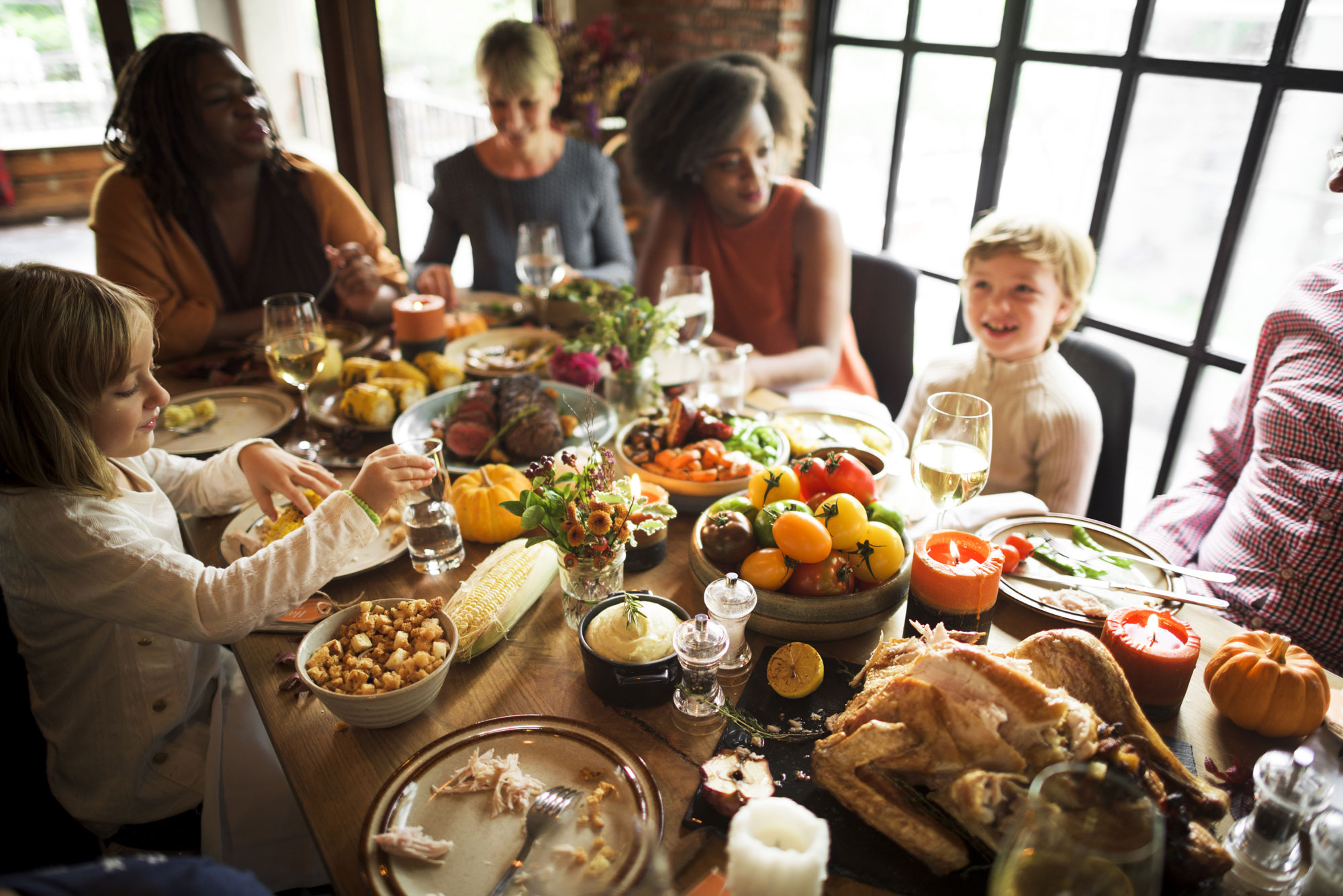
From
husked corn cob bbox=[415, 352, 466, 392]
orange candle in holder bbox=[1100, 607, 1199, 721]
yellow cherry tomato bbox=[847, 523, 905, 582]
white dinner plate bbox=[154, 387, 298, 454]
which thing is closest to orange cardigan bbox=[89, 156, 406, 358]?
white dinner plate bbox=[154, 387, 298, 454]

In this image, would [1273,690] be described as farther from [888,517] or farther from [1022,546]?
[888,517]

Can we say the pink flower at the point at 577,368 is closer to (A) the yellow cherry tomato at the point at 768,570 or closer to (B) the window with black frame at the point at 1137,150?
(A) the yellow cherry tomato at the point at 768,570

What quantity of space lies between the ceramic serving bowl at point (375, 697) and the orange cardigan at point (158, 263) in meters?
1.39

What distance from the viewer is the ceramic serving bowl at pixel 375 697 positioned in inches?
37.6

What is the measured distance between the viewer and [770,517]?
1.17 meters

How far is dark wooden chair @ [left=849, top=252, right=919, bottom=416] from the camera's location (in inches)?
102

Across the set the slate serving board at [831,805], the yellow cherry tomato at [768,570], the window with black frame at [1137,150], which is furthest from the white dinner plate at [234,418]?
the window with black frame at [1137,150]

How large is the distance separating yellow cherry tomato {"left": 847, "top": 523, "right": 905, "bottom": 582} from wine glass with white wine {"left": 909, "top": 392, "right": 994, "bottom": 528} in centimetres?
12

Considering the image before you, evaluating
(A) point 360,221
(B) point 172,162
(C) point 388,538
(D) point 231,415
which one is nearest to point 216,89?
(B) point 172,162

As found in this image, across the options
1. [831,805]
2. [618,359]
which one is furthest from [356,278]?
[831,805]

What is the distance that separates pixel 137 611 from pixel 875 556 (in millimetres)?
1051

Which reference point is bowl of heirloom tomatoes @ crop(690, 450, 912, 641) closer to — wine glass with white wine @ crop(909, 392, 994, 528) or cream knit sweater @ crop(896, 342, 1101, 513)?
wine glass with white wine @ crop(909, 392, 994, 528)

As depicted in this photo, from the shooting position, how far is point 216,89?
2.14m

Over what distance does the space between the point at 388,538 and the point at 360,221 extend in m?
1.65
